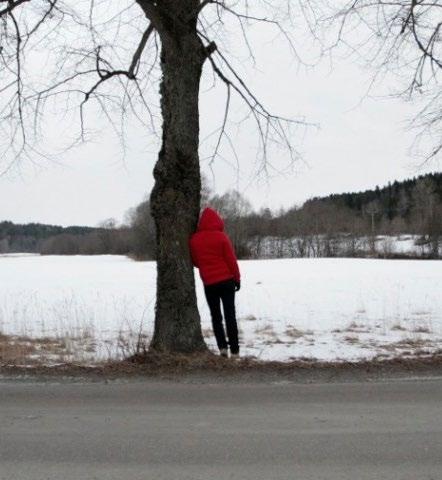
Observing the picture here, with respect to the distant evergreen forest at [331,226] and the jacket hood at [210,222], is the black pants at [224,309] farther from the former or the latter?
the distant evergreen forest at [331,226]

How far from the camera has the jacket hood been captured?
8.29m

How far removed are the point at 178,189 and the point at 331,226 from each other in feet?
392

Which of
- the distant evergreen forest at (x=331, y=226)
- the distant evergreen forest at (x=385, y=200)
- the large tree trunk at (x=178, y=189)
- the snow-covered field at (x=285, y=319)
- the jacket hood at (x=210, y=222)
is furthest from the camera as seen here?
the distant evergreen forest at (x=385, y=200)

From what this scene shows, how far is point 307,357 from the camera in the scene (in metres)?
8.41

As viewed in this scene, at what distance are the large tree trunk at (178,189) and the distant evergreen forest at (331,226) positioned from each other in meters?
85.0

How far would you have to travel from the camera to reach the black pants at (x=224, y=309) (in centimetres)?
822

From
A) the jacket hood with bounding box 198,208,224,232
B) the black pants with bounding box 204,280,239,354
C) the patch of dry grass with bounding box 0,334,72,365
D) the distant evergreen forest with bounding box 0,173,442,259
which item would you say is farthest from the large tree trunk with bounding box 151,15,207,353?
the distant evergreen forest with bounding box 0,173,442,259

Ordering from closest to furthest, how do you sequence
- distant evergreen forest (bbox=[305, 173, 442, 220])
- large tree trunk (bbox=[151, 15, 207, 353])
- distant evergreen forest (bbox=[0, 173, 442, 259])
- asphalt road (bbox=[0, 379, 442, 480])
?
asphalt road (bbox=[0, 379, 442, 480]) < large tree trunk (bbox=[151, 15, 207, 353]) < distant evergreen forest (bbox=[0, 173, 442, 259]) < distant evergreen forest (bbox=[305, 173, 442, 220])

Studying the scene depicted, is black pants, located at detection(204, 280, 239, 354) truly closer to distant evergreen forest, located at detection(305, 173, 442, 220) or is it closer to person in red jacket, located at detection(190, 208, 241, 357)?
person in red jacket, located at detection(190, 208, 241, 357)

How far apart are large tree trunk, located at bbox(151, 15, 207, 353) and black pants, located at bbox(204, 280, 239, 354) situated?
0.80 ft

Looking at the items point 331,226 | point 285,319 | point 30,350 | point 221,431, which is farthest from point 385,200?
point 221,431

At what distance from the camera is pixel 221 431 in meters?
5.06

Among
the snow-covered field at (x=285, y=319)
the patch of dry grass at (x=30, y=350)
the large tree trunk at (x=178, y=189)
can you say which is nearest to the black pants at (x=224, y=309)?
the large tree trunk at (x=178, y=189)

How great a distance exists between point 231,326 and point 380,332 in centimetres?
491
